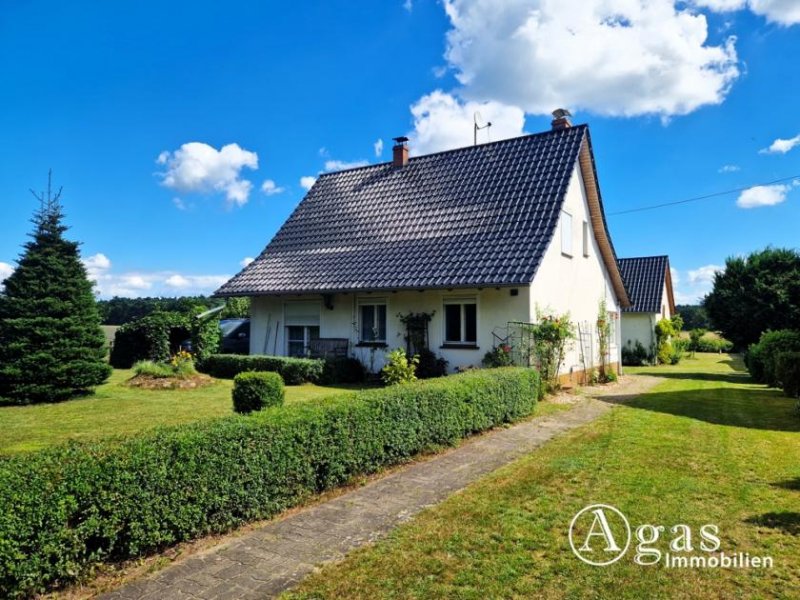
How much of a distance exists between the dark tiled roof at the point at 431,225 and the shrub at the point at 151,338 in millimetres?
2745

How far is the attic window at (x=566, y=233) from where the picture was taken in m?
16.5

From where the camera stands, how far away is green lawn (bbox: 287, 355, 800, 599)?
392 centimetres

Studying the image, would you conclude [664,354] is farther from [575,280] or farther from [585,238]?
[575,280]

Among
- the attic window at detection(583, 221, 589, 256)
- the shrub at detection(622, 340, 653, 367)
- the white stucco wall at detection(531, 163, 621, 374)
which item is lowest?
the shrub at detection(622, 340, 653, 367)

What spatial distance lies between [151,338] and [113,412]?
1024 centimetres

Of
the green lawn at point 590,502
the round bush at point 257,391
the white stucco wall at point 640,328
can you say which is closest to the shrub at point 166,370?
the round bush at point 257,391

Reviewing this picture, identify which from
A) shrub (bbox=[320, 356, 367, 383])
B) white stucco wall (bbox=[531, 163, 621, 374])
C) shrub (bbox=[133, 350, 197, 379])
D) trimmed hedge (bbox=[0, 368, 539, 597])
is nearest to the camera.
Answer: trimmed hedge (bbox=[0, 368, 539, 597])

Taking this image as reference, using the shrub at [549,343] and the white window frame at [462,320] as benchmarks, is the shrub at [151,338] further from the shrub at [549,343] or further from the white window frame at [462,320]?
the shrub at [549,343]

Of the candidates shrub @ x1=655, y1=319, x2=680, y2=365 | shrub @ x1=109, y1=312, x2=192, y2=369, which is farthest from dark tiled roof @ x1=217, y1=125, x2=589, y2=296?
shrub @ x1=655, y1=319, x2=680, y2=365

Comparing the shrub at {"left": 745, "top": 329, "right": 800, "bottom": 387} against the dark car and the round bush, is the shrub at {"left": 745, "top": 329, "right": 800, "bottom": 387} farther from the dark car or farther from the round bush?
the dark car

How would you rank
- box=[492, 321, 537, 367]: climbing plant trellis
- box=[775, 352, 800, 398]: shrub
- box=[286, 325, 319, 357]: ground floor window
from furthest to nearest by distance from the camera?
box=[286, 325, 319, 357]: ground floor window, box=[492, 321, 537, 367]: climbing plant trellis, box=[775, 352, 800, 398]: shrub

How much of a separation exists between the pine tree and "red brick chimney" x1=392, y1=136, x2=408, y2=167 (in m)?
12.0

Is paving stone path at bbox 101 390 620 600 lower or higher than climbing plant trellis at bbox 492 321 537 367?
lower

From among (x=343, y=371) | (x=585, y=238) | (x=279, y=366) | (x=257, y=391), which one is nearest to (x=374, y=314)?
(x=343, y=371)
